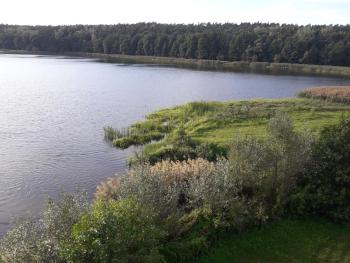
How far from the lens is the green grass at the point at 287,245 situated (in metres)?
18.6

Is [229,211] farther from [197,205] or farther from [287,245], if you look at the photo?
[287,245]

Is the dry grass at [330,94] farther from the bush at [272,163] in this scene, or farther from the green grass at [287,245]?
the green grass at [287,245]

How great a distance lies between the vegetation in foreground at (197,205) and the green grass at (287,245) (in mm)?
199

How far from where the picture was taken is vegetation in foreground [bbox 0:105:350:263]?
13102 mm

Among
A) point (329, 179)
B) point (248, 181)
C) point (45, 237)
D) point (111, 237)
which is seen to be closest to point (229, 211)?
point (248, 181)

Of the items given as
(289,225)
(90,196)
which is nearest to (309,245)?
(289,225)

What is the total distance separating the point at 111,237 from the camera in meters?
12.8

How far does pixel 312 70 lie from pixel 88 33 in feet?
306

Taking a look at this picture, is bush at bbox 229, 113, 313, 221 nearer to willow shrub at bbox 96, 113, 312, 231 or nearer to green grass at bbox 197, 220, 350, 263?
willow shrub at bbox 96, 113, 312, 231

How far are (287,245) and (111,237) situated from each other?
978 centimetres

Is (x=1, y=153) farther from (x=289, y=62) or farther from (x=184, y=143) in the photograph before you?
(x=289, y=62)

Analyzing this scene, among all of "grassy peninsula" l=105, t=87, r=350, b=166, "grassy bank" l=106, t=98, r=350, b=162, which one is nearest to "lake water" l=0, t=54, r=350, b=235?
"grassy peninsula" l=105, t=87, r=350, b=166

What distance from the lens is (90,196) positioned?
91.7 feet

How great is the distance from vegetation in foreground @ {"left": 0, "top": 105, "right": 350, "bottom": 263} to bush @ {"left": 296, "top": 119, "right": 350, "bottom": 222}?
1.8 inches
